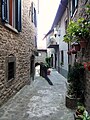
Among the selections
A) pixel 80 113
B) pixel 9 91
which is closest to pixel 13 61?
pixel 9 91

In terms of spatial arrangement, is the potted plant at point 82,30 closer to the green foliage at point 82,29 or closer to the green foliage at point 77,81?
the green foliage at point 82,29

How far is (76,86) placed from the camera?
20.6 ft

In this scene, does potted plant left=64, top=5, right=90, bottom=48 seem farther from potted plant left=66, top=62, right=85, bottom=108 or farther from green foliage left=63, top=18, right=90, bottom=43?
potted plant left=66, top=62, right=85, bottom=108

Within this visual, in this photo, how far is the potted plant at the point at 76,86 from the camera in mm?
6113

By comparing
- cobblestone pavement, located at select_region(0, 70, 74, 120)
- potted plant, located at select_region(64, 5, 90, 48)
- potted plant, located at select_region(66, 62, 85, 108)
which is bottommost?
cobblestone pavement, located at select_region(0, 70, 74, 120)

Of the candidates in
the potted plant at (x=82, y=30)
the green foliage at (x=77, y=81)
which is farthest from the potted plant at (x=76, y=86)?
the potted plant at (x=82, y=30)

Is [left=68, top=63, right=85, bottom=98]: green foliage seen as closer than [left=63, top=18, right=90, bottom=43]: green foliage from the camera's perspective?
No

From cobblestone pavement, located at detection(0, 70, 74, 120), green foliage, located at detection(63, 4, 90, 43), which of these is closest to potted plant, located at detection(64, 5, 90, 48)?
green foliage, located at detection(63, 4, 90, 43)

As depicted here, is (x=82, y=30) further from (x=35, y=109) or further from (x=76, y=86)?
(x=35, y=109)

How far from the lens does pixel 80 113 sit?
457cm

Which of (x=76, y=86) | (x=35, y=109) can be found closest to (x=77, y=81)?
(x=76, y=86)

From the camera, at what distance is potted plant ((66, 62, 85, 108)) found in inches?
241

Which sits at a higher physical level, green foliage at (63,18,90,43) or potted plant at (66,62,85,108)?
green foliage at (63,18,90,43)

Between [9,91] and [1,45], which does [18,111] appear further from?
[1,45]
